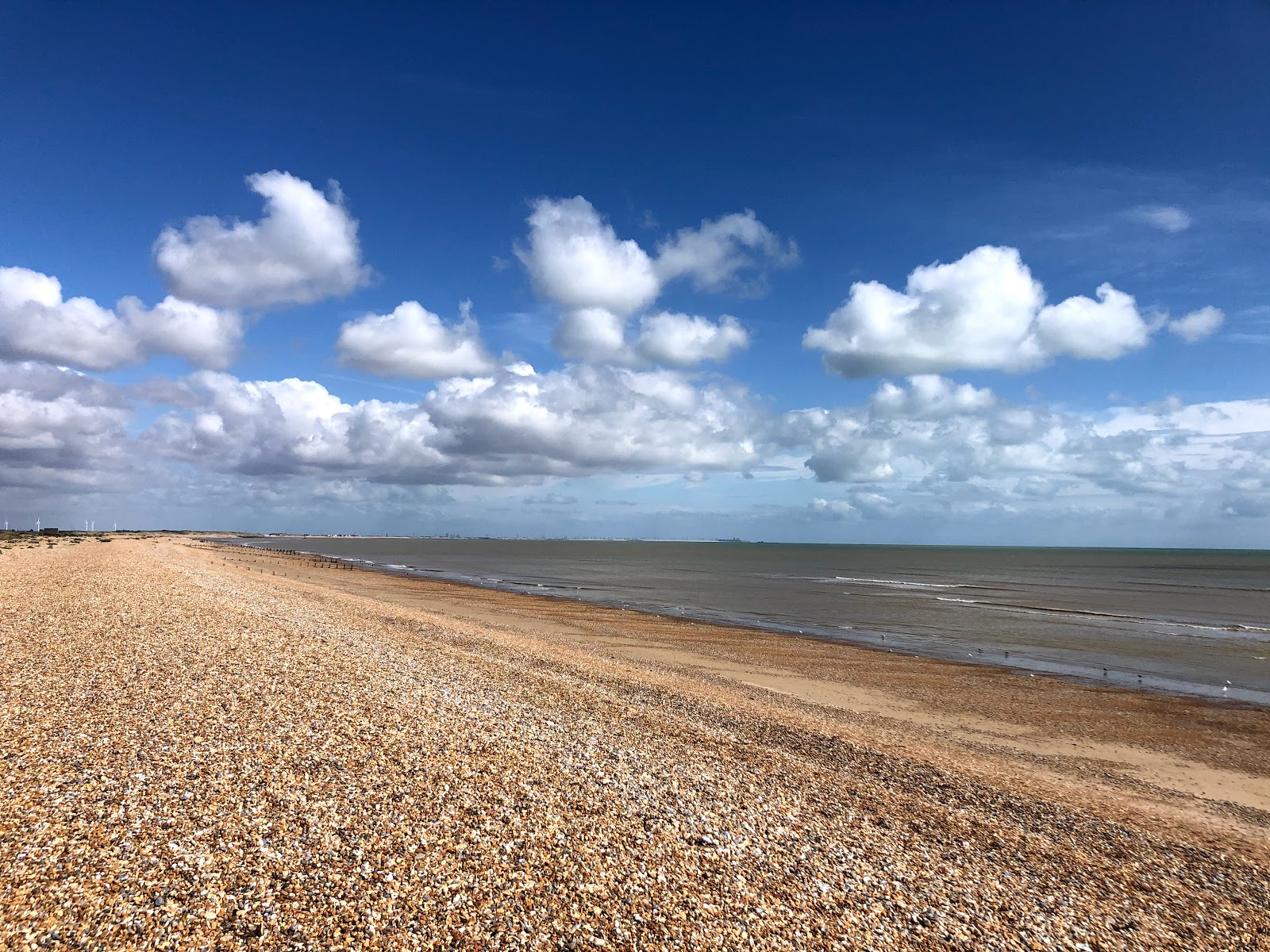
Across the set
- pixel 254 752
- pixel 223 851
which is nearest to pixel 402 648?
pixel 254 752

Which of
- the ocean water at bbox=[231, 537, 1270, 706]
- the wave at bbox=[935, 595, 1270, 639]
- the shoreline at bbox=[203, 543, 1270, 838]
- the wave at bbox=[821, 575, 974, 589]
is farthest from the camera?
the wave at bbox=[821, 575, 974, 589]

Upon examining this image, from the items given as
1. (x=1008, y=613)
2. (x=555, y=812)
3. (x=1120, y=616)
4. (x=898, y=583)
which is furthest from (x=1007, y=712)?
(x=898, y=583)

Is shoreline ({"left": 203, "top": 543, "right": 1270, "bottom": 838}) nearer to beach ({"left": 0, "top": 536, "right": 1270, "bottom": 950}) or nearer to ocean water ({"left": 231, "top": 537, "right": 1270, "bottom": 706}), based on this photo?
beach ({"left": 0, "top": 536, "right": 1270, "bottom": 950})

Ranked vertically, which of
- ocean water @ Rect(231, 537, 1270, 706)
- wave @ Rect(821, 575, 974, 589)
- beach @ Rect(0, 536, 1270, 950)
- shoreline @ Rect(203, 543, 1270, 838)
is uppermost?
beach @ Rect(0, 536, 1270, 950)

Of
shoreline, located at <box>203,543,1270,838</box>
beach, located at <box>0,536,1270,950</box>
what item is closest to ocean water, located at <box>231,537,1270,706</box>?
shoreline, located at <box>203,543,1270,838</box>

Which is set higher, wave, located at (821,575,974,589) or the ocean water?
the ocean water

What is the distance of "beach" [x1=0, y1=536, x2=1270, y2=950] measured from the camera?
6.42 m

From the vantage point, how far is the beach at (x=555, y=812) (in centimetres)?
642

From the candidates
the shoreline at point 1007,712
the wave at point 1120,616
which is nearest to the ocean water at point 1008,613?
the wave at point 1120,616

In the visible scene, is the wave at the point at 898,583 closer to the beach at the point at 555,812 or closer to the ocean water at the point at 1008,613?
the ocean water at the point at 1008,613

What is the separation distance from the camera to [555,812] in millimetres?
8750

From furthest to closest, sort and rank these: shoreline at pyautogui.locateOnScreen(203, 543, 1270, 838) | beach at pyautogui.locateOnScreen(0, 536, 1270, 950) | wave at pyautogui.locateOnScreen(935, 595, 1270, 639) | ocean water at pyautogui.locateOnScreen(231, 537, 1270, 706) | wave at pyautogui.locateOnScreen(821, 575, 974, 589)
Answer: wave at pyautogui.locateOnScreen(821, 575, 974, 589), wave at pyautogui.locateOnScreen(935, 595, 1270, 639), ocean water at pyautogui.locateOnScreen(231, 537, 1270, 706), shoreline at pyautogui.locateOnScreen(203, 543, 1270, 838), beach at pyautogui.locateOnScreen(0, 536, 1270, 950)

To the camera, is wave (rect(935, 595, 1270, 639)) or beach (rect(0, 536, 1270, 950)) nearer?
beach (rect(0, 536, 1270, 950))

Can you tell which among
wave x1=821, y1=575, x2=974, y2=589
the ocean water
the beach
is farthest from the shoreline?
wave x1=821, y1=575, x2=974, y2=589
